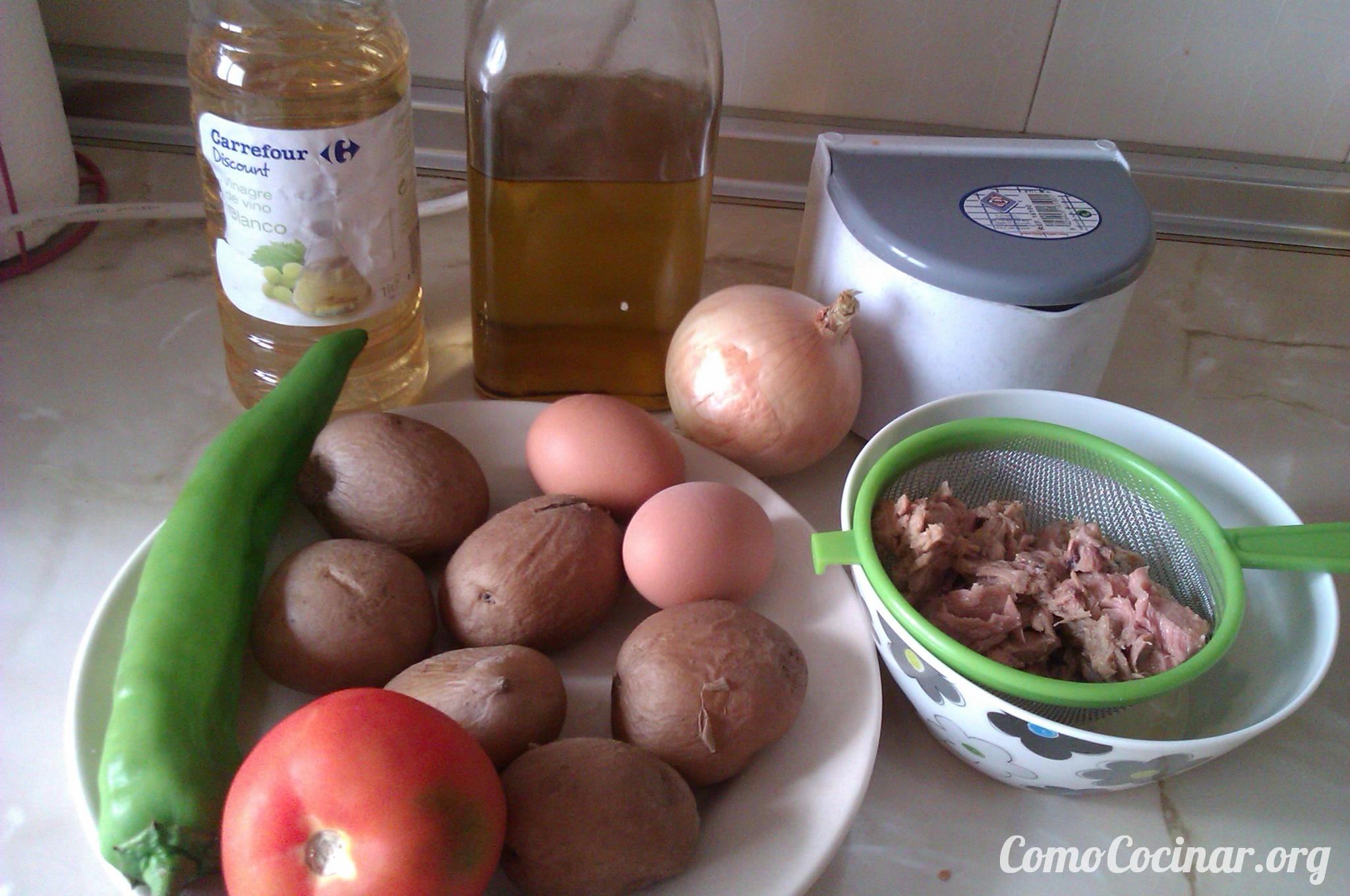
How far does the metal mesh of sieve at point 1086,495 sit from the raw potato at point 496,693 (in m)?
0.19

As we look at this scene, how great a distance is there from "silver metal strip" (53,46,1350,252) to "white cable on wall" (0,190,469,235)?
0.08 meters

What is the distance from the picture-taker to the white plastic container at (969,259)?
2.15 feet

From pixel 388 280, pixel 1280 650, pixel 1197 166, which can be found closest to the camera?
pixel 1280 650

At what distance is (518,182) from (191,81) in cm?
20

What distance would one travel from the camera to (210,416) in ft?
2.44

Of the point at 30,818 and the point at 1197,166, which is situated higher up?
the point at 1197,166

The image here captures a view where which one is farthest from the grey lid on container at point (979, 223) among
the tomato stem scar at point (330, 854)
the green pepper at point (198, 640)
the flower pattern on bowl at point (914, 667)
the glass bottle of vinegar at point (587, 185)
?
the tomato stem scar at point (330, 854)

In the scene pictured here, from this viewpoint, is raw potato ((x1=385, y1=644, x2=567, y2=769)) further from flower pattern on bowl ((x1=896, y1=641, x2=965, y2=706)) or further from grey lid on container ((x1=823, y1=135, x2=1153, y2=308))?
grey lid on container ((x1=823, y1=135, x2=1153, y2=308))

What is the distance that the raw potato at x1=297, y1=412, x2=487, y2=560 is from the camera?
58cm

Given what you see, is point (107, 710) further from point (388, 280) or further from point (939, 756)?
point (939, 756)

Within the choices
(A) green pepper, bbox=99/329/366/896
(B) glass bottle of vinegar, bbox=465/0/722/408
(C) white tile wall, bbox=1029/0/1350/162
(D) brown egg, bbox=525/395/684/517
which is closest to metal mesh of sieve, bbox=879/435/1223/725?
(D) brown egg, bbox=525/395/684/517

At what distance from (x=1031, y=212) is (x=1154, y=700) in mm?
327

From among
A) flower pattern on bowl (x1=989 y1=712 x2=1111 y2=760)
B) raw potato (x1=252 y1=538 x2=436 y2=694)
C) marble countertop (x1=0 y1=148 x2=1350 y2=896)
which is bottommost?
marble countertop (x1=0 y1=148 x2=1350 y2=896)

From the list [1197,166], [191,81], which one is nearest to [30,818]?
[191,81]
